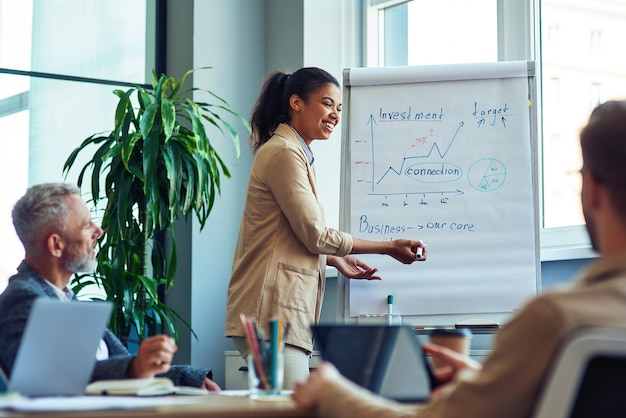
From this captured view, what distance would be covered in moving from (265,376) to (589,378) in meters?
0.80

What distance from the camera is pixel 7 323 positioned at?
80.7 inches

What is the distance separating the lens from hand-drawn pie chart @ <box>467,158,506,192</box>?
138 inches

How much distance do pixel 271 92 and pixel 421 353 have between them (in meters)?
1.94

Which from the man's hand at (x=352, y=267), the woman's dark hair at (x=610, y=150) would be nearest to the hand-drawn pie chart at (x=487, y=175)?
the man's hand at (x=352, y=267)

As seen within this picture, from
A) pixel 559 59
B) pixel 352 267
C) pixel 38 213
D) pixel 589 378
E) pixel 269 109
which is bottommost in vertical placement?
pixel 589 378

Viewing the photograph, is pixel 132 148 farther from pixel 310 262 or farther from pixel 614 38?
pixel 614 38

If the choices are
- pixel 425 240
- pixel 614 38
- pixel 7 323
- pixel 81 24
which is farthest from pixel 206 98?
pixel 7 323

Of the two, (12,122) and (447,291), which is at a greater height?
(12,122)

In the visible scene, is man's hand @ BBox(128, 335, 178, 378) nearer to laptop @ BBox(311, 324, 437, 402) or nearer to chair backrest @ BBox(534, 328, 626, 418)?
laptop @ BBox(311, 324, 437, 402)

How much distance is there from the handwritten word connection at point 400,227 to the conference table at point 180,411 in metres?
1.98

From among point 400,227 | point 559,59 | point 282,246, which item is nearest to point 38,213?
point 282,246

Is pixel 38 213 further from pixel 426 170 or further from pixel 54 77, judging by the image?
pixel 54 77

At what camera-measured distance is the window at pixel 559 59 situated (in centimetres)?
378

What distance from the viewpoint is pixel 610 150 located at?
1.22m
